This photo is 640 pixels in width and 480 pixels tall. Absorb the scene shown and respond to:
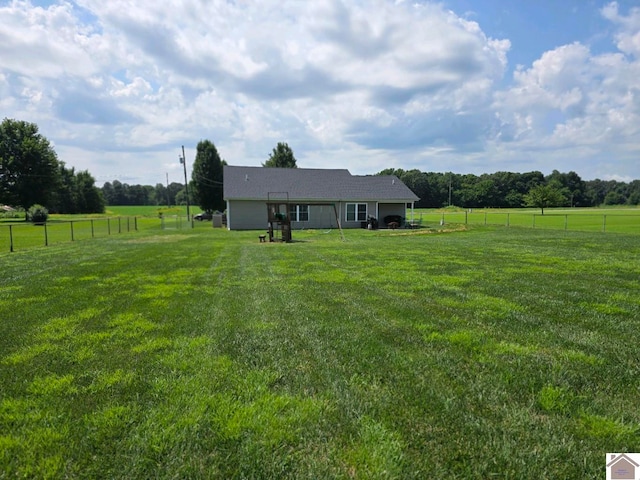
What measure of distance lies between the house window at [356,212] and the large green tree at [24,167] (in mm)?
47284

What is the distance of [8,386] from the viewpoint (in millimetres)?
3186

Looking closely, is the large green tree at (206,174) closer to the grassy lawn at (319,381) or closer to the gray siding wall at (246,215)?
the gray siding wall at (246,215)

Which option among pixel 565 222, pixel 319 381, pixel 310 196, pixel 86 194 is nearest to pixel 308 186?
pixel 310 196

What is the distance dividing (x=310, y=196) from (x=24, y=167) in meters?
46.0

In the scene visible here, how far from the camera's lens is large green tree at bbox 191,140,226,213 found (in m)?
45.2

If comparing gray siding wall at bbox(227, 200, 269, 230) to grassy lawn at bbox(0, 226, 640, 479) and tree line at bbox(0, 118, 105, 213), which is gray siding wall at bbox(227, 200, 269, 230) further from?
tree line at bbox(0, 118, 105, 213)

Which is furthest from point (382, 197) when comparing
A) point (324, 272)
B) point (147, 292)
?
point (147, 292)

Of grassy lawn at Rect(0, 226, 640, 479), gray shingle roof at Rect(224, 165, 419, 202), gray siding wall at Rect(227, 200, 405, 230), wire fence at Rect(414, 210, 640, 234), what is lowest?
grassy lawn at Rect(0, 226, 640, 479)

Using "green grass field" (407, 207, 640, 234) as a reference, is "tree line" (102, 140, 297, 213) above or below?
above

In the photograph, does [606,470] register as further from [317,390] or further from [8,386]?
[8,386]

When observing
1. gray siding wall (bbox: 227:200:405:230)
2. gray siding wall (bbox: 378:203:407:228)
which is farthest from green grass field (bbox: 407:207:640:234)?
gray siding wall (bbox: 227:200:405:230)

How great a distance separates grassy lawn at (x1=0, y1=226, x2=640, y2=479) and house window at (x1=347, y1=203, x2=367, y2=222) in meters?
22.1

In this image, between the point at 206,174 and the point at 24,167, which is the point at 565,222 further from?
the point at 24,167

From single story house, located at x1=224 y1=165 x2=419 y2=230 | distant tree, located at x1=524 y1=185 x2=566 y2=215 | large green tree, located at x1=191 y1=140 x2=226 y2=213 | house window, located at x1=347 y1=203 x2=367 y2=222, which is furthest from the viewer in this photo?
distant tree, located at x1=524 y1=185 x2=566 y2=215
